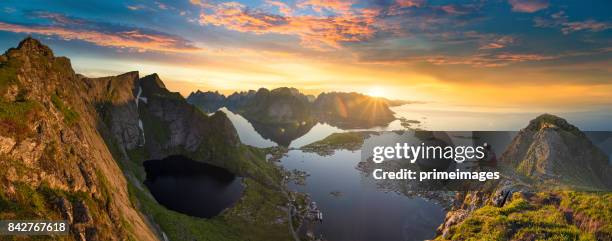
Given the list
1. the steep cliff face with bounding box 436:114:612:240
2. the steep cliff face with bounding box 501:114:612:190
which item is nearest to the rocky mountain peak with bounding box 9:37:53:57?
the steep cliff face with bounding box 436:114:612:240

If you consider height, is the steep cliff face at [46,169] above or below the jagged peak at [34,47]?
below

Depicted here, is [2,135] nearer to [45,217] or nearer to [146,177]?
[45,217]

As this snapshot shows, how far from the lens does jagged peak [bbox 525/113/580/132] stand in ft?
229

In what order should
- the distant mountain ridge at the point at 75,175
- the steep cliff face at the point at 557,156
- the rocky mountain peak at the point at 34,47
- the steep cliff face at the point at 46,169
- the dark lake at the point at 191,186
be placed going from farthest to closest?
the dark lake at the point at 191,186 → the rocky mountain peak at the point at 34,47 → the steep cliff face at the point at 557,156 → the distant mountain ridge at the point at 75,175 → the steep cliff face at the point at 46,169

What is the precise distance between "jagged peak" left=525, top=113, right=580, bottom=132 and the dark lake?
310ft

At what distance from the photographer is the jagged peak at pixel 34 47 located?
7506 centimetres

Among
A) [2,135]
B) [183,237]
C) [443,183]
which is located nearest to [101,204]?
[2,135]

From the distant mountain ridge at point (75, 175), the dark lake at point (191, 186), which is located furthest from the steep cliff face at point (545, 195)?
the dark lake at point (191, 186)

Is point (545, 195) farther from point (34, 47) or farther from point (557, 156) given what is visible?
point (34, 47)

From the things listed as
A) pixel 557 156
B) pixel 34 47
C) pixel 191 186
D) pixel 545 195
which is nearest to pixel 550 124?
pixel 557 156

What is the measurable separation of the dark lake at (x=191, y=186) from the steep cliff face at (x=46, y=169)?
5718 cm

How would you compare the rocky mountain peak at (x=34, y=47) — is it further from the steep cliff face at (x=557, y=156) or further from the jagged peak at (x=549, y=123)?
the jagged peak at (x=549, y=123)

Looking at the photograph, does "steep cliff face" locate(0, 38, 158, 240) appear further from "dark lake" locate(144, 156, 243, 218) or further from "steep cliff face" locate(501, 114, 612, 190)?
"steep cliff face" locate(501, 114, 612, 190)

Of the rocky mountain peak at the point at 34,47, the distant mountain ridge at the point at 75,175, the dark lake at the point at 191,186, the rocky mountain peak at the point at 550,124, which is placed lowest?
Result: the dark lake at the point at 191,186
